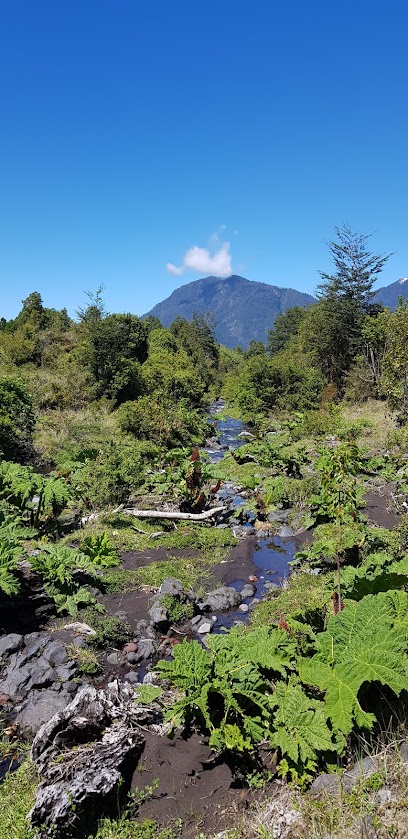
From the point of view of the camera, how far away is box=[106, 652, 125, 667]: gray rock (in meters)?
6.47

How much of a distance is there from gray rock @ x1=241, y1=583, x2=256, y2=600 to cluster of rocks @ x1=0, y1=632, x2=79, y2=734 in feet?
11.4

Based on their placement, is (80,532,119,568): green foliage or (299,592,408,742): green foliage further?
(80,532,119,568): green foliage

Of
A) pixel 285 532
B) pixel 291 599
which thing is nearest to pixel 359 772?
pixel 291 599

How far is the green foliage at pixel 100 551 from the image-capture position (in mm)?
9305

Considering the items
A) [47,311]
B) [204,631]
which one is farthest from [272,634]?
[47,311]

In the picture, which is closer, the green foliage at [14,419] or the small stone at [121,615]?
the small stone at [121,615]

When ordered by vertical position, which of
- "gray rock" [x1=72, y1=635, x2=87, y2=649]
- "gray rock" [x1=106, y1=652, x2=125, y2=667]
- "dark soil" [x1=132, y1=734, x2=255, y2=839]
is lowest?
"gray rock" [x1=106, y1=652, x2=125, y2=667]

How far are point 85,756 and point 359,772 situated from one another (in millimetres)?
2132

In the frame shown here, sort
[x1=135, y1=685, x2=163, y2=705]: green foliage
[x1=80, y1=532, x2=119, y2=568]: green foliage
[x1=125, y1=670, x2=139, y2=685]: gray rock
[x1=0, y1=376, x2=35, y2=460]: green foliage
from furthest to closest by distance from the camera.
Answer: [x1=0, y1=376, x2=35, y2=460]: green foliage, [x1=80, y1=532, x2=119, y2=568]: green foliage, [x1=125, y1=670, x2=139, y2=685]: gray rock, [x1=135, y1=685, x2=163, y2=705]: green foliage

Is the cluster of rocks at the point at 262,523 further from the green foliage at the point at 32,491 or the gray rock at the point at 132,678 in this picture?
the gray rock at the point at 132,678

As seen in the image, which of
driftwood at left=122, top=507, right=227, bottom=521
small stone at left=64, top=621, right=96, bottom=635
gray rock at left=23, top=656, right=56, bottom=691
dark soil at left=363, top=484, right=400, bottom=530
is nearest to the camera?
gray rock at left=23, top=656, right=56, bottom=691

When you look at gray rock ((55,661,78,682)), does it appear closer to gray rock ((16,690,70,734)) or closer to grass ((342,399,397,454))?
gray rock ((16,690,70,734))

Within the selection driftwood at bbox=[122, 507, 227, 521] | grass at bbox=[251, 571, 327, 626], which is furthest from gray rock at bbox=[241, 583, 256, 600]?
driftwood at bbox=[122, 507, 227, 521]

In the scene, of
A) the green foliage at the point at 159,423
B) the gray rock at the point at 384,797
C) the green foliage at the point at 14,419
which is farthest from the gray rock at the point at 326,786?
the green foliage at the point at 159,423
